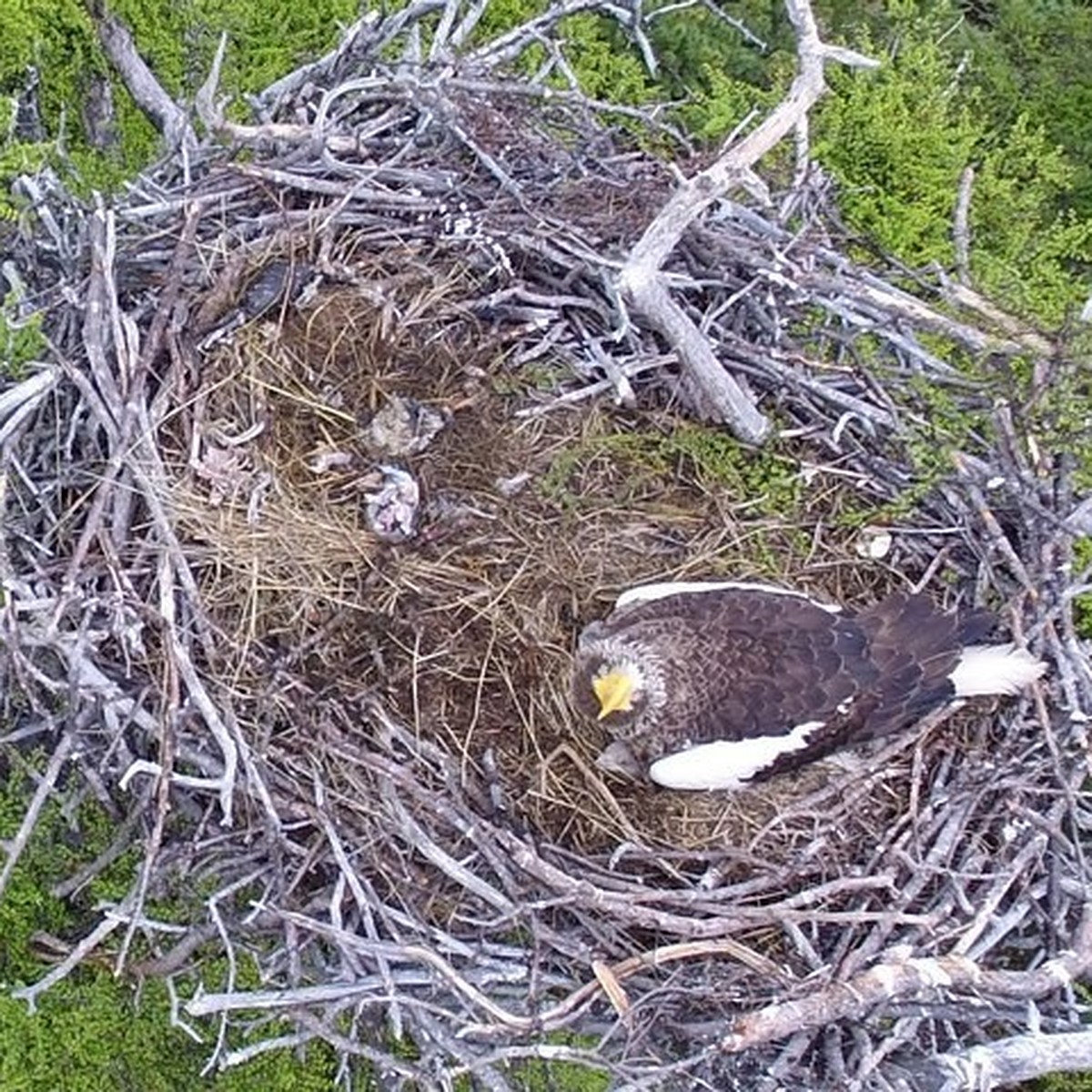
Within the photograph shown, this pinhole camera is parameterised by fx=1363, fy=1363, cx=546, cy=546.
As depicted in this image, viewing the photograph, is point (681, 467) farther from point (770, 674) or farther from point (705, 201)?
point (705, 201)

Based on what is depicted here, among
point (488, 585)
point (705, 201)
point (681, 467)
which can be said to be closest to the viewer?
point (705, 201)

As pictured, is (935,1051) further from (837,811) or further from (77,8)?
(77,8)

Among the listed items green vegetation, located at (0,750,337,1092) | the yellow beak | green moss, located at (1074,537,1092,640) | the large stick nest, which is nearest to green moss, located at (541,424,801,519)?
the large stick nest

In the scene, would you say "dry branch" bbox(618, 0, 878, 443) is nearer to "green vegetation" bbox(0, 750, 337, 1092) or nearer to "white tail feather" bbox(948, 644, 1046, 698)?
"white tail feather" bbox(948, 644, 1046, 698)

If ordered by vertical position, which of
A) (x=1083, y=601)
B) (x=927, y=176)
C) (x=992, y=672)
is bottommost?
(x=1083, y=601)

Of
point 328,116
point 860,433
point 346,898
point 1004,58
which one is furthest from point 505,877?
point 1004,58

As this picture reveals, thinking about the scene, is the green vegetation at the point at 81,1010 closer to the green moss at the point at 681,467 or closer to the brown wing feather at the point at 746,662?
the brown wing feather at the point at 746,662

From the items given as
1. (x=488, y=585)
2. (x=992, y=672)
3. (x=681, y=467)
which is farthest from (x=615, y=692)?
(x=992, y=672)
